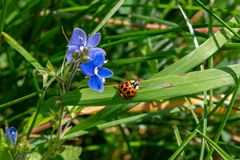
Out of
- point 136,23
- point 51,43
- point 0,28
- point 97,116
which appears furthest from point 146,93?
point 136,23

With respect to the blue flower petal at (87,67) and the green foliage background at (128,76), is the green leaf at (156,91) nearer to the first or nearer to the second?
the green foliage background at (128,76)

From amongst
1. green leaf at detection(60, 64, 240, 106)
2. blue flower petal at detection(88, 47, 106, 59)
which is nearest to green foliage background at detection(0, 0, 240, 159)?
green leaf at detection(60, 64, 240, 106)

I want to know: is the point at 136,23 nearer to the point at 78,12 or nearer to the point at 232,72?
the point at 78,12

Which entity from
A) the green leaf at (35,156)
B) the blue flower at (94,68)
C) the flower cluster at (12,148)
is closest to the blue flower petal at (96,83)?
the blue flower at (94,68)

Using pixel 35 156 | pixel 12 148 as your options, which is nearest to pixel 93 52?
pixel 12 148

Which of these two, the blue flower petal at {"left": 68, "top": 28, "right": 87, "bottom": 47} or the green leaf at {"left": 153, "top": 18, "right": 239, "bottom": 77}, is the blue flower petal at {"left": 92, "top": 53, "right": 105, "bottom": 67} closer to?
the blue flower petal at {"left": 68, "top": 28, "right": 87, "bottom": 47}

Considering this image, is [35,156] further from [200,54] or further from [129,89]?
[200,54]
